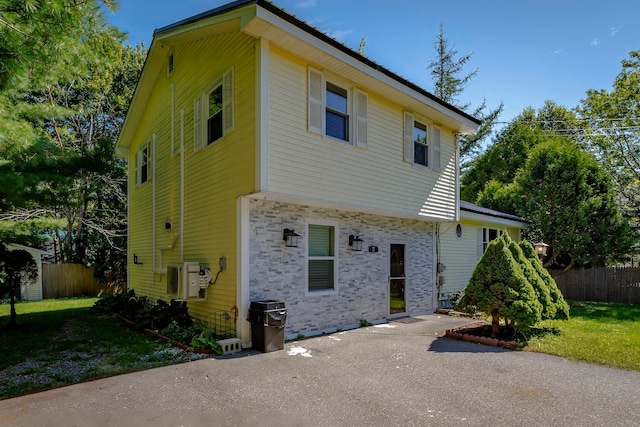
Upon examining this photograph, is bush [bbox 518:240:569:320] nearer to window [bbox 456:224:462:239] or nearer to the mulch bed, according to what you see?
the mulch bed

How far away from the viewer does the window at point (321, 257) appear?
8117 millimetres

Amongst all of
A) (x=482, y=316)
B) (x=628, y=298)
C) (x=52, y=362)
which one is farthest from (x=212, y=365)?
(x=628, y=298)

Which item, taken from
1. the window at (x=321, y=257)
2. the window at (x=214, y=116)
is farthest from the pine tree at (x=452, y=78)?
the window at (x=214, y=116)

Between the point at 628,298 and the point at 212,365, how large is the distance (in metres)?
15.1

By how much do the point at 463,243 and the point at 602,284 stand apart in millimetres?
6126

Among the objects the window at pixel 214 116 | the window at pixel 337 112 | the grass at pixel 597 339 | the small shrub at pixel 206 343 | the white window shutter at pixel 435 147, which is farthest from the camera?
the white window shutter at pixel 435 147

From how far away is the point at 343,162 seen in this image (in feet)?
26.5

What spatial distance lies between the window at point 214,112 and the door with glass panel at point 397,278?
201 inches

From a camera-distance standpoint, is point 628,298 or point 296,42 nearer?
point 296,42

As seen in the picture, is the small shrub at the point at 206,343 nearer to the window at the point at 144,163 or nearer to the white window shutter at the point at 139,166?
the window at the point at 144,163

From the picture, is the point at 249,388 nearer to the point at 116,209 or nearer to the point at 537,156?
the point at 537,156

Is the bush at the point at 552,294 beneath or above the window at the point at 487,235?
beneath

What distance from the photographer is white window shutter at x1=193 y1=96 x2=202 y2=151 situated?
8867mm

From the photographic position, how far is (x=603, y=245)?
43.9 feet
